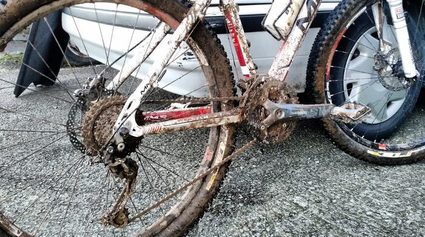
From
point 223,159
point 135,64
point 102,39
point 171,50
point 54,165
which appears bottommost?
point 54,165

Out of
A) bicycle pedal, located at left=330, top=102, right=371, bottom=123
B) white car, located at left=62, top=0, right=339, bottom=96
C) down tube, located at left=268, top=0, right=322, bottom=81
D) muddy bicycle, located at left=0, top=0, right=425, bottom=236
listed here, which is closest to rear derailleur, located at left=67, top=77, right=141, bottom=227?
muddy bicycle, located at left=0, top=0, right=425, bottom=236

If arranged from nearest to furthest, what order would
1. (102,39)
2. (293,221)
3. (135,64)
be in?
(135,64) → (293,221) → (102,39)

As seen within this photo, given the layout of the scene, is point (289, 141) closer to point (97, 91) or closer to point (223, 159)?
point (223, 159)

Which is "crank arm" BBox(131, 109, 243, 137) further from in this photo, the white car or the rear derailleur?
the white car

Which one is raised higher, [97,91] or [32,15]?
[32,15]

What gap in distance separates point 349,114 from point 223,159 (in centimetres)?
72

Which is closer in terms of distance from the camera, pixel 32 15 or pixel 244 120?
pixel 32 15

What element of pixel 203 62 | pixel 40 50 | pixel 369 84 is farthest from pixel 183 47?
pixel 40 50

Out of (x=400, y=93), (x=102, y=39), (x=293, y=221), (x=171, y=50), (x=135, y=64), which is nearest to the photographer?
(x=171, y=50)

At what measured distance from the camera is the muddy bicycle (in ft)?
6.34

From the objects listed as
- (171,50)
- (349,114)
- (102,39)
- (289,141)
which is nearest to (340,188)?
(349,114)

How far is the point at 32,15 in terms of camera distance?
1689 mm

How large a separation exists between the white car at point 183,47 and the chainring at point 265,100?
0.39 metres

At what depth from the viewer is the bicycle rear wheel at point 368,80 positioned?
8.16ft
